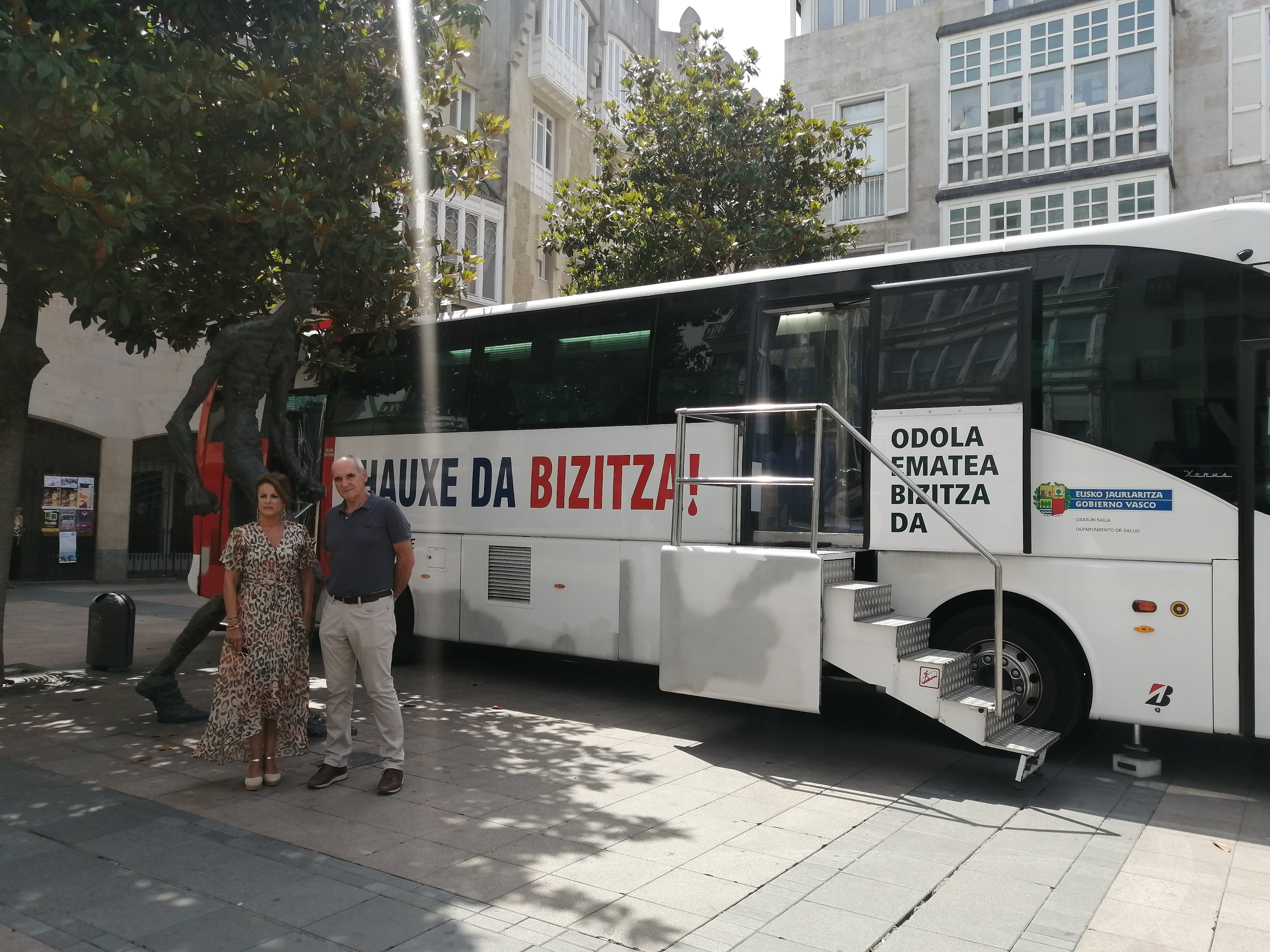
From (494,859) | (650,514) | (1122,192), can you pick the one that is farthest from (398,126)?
(1122,192)

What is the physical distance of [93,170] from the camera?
7180 mm

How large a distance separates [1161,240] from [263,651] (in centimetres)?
615

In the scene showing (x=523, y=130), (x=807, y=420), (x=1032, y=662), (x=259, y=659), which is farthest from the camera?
(x=523, y=130)

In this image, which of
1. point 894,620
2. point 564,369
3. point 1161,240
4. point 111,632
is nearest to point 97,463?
point 111,632

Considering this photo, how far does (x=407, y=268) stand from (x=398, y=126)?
→ 4.64 ft

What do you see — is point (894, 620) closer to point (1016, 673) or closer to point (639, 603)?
point (1016, 673)

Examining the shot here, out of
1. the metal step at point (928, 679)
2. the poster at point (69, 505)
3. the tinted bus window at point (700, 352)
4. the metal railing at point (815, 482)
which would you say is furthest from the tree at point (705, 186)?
the poster at point (69, 505)

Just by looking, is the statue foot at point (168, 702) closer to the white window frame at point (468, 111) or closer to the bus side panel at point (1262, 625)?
the bus side panel at point (1262, 625)

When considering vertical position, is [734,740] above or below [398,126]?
below

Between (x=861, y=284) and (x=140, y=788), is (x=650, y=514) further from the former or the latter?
(x=140, y=788)

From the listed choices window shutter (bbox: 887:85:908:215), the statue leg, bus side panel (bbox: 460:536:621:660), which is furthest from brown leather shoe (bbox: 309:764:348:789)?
window shutter (bbox: 887:85:908:215)

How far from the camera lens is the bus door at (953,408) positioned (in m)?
6.70

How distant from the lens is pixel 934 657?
6559 millimetres

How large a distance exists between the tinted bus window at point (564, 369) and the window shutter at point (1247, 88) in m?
17.4
